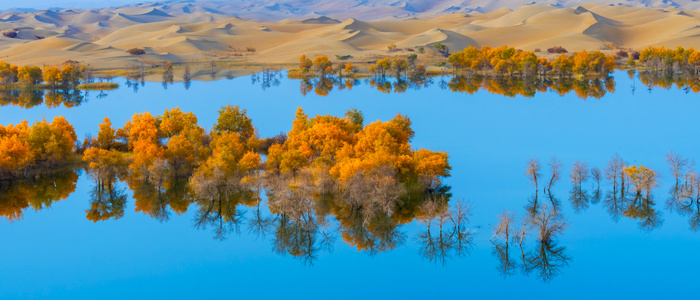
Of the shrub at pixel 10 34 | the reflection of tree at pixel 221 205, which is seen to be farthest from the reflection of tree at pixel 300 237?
the shrub at pixel 10 34

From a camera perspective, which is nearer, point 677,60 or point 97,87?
point 97,87

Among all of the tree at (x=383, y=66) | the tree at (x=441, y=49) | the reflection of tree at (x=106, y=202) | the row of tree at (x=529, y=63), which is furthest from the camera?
the tree at (x=441, y=49)

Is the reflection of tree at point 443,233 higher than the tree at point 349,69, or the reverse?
the tree at point 349,69

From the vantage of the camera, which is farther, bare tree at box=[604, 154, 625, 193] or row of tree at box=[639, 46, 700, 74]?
row of tree at box=[639, 46, 700, 74]

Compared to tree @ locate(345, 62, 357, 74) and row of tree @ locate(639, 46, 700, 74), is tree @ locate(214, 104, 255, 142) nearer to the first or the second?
tree @ locate(345, 62, 357, 74)

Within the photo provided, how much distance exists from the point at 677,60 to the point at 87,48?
105768 millimetres

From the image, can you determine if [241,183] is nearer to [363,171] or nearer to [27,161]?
[363,171]

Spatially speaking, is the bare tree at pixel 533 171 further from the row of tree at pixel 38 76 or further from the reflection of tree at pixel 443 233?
the row of tree at pixel 38 76

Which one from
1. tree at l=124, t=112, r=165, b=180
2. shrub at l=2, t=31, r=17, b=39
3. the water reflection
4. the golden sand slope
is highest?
shrub at l=2, t=31, r=17, b=39

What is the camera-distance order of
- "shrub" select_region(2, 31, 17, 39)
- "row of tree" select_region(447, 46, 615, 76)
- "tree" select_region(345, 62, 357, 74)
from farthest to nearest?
"shrub" select_region(2, 31, 17, 39) → "tree" select_region(345, 62, 357, 74) → "row of tree" select_region(447, 46, 615, 76)

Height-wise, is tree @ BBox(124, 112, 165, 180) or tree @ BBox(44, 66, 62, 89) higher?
tree @ BBox(44, 66, 62, 89)

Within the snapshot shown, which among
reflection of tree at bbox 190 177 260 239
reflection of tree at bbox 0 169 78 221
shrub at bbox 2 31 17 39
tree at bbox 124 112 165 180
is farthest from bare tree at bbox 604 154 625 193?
shrub at bbox 2 31 17 39

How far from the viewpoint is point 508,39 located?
152500 millimetres

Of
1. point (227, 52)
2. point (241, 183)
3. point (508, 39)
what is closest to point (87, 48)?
point (227, 52)
